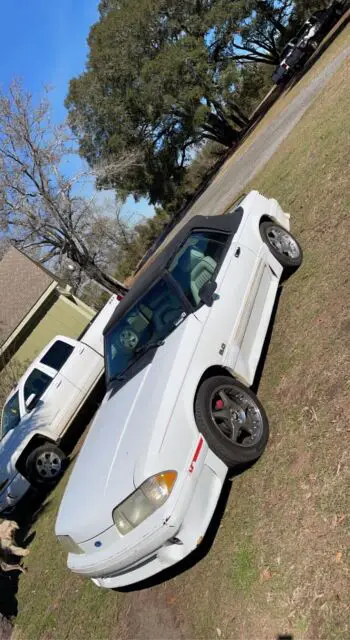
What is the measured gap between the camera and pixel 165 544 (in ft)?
13.3

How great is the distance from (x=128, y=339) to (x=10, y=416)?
5.73 metres

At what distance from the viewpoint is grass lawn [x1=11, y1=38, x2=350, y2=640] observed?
11.5 ft

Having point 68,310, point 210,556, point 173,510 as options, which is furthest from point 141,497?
point 68,310

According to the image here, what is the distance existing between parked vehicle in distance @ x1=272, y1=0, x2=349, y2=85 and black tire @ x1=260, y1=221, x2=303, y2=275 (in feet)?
72.4

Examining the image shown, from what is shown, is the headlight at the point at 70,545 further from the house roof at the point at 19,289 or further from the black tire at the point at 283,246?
the house roof at the point at 19,289

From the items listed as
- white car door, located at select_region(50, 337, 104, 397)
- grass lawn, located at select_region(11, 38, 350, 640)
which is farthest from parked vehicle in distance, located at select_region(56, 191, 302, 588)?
white car door, located at select_region(50, 337, 104, 397)

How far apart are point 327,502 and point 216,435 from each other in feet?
3.37

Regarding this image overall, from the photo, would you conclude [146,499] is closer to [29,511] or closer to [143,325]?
[143,325]

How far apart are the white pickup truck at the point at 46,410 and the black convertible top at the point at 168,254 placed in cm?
411

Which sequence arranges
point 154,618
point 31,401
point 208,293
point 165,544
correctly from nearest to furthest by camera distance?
point 165,544 < point 154,618 < point 208,293 < point 31,401

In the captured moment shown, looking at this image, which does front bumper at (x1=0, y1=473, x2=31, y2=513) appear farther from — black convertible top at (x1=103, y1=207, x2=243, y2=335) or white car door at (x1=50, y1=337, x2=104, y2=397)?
black convertible top at (x1=103, y1=207, x2=243, y2=335)

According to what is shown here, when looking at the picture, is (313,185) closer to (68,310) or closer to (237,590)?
(237,590)

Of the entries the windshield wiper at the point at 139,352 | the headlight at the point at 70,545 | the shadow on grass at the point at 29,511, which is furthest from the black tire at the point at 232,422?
the shadow on grass at the point at 29,511

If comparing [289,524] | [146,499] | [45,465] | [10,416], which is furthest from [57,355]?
[289,524]
